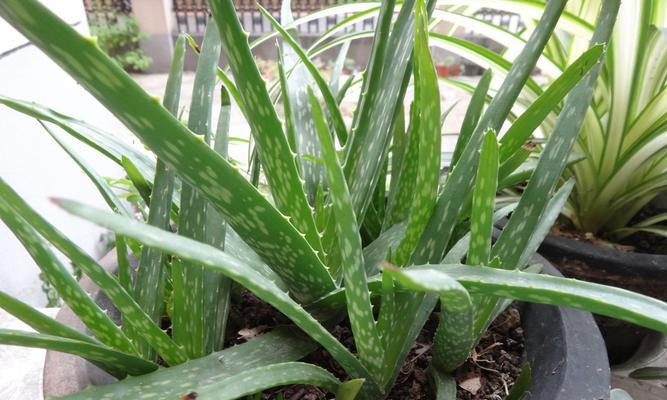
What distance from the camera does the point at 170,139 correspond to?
21cm

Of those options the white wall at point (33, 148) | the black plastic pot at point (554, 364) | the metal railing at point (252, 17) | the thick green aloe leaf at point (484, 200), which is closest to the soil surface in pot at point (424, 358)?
the black plastic pot at point (554, 364)

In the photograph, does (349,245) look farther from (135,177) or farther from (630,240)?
(630,240)

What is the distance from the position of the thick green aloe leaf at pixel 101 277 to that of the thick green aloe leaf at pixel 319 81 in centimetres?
21

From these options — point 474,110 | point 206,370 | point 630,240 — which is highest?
point 474,110

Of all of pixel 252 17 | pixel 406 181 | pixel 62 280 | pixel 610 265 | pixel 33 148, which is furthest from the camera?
pixel 252 17

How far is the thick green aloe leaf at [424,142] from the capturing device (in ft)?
0.82

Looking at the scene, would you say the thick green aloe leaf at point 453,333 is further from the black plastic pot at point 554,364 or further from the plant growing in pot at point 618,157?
the plant growing in pot at point 618,157

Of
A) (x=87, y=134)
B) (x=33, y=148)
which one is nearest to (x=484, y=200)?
(x=87, y=134)

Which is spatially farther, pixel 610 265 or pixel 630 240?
pixel 630 240

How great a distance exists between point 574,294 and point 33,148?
31.8 inches

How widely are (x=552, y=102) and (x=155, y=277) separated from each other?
272 millimetres

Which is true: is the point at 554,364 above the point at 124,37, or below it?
below

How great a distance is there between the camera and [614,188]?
0.60 metres

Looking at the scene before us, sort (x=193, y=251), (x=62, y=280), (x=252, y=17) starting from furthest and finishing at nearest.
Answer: (x=252, y=17)
(x=62, y=280)
(x=193, y=251)
